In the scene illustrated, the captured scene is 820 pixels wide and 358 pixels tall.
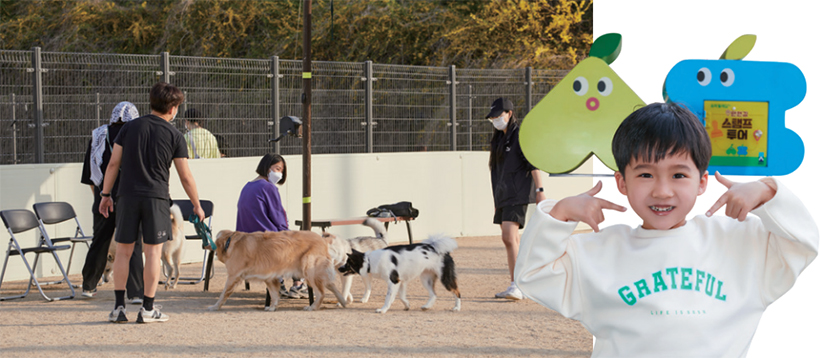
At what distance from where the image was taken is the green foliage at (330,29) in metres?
19.3

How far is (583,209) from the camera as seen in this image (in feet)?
6.48

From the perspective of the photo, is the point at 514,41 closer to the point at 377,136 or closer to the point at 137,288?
the point at 377,136

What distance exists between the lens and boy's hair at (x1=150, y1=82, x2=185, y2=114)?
6.63m

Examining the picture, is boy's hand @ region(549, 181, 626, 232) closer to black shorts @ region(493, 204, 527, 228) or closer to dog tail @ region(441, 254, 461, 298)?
dog tail @ region(441, 254, 461, 298)

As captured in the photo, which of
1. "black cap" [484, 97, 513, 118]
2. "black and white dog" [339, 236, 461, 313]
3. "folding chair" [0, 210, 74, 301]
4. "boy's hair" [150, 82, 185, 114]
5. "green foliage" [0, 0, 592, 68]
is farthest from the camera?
"green foliage" [0, 0, 592, 68]

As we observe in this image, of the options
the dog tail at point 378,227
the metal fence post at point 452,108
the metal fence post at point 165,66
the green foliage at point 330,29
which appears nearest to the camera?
the dog tail at point 378,227

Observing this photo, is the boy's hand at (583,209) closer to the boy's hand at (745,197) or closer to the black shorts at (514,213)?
the boy's hand at (745,197)

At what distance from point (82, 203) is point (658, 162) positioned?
895 cm

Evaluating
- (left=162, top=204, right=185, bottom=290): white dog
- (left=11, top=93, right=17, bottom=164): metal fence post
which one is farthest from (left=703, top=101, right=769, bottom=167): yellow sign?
(left=11, top=93, right=17, bottom=164): metal fence post

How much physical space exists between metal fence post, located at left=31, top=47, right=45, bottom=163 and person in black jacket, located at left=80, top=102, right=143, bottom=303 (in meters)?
1.94

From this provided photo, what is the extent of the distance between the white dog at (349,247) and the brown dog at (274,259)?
0.24ft

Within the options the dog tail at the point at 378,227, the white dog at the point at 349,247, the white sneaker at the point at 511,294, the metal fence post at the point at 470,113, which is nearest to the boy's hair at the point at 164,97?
the white dog at the point at 349,247

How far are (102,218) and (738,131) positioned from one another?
6.54m

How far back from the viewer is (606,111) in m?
2.73
